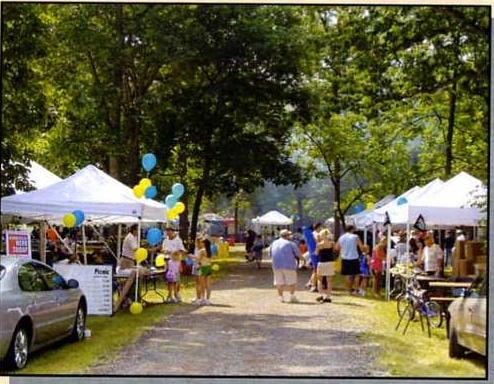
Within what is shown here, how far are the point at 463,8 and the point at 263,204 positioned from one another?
5666 millimetres

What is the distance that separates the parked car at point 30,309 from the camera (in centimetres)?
889

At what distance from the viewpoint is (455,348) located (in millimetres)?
9906

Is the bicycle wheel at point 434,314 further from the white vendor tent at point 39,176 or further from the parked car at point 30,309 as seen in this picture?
the white vendor tent at point 39,176

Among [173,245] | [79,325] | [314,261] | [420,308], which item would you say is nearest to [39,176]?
[173,245]

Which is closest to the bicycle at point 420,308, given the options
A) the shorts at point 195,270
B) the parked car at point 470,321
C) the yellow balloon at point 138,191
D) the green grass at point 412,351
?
the green grass at point 412,351

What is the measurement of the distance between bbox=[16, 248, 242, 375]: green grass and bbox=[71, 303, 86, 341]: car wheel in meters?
0.09

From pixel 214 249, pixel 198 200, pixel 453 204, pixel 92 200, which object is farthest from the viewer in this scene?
pixel 214 249

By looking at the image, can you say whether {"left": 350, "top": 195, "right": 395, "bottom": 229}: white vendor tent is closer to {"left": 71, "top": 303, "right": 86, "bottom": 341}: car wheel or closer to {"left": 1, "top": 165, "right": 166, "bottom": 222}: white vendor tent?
{"left": 1, "top": 165, "right": 166, "bottom": 222}: white vendor tent

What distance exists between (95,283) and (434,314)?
4.57 meters

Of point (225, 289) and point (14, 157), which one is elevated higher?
point (14, 157)

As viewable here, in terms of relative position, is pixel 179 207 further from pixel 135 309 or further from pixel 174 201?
pixel 135 309

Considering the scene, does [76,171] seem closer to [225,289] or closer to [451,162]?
[225,289]

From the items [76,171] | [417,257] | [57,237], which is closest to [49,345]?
[76,171]

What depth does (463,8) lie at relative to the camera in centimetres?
1009
